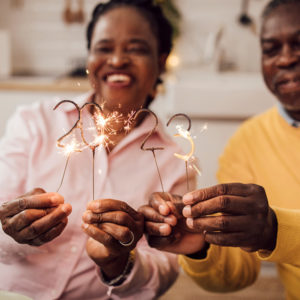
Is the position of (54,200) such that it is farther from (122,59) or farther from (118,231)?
(122,59)

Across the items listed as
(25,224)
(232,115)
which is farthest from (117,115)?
(232,115)

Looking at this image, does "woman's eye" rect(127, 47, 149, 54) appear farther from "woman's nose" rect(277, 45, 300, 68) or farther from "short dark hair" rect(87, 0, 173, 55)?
"woman's nose" rect(277, 45, 300, 68)

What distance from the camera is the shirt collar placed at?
989mm

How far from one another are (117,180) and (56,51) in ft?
5.92

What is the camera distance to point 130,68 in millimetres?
864

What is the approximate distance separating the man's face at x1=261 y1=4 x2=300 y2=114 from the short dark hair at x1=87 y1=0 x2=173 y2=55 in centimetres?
25

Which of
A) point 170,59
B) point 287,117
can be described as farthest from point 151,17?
point 170,59

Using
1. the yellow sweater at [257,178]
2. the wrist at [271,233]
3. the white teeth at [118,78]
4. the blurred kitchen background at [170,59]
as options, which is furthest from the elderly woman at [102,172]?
the blurred kitchen background at [170,59]

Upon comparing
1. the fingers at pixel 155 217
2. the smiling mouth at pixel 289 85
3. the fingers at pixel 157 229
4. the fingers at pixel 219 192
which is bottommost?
the fingers at pixel 157 229

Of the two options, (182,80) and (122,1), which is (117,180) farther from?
(182,80)

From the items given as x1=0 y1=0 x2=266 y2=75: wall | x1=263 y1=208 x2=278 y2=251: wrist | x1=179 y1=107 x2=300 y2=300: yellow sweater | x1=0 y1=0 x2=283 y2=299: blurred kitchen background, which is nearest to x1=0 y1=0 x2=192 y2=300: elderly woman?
x1=179 y1=107 x2=300 y2=300: yellow sweater

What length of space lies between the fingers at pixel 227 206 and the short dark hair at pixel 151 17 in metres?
0.52

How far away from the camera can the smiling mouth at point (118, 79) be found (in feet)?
2.76

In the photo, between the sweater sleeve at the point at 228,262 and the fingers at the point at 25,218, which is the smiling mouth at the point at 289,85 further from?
the fingers at the point at 25,218
